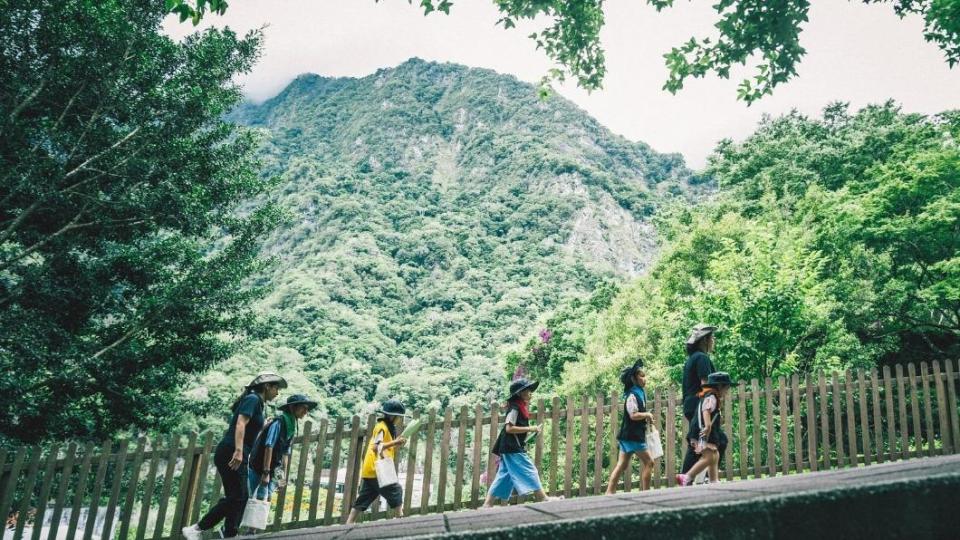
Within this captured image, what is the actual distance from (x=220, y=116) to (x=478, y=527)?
1528 cm

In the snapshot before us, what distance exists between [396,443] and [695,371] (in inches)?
130

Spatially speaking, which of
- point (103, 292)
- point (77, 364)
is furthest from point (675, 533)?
point (103, 292)

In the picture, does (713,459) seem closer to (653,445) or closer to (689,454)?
(689,454)

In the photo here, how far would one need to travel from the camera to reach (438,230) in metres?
113

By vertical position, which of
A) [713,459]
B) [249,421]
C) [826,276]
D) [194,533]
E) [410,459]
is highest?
[826,276]

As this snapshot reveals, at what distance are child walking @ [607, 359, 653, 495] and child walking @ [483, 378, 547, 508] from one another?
884mm

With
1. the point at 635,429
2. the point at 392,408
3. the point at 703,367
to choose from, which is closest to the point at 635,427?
the point at 635,429

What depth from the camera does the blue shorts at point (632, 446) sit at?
19.2ft

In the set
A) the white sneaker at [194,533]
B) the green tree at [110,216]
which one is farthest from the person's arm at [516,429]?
the green tree at [110,216]

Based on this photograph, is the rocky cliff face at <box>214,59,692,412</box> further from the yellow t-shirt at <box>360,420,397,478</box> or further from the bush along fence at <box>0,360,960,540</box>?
the yellow t-shirt at <box>360,420,397,478</box>

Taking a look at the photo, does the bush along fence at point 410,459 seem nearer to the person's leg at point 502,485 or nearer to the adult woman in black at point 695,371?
the person's leg at point 502,485

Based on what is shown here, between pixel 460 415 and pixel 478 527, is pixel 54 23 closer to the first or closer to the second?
pixel 460 415

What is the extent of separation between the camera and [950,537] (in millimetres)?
1391

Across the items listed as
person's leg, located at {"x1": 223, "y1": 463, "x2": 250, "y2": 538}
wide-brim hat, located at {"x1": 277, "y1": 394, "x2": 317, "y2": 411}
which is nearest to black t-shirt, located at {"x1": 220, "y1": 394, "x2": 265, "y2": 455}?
person's leg, located at {"x1": 223, "y1": 463, "x2": 250, "y2": 538}
